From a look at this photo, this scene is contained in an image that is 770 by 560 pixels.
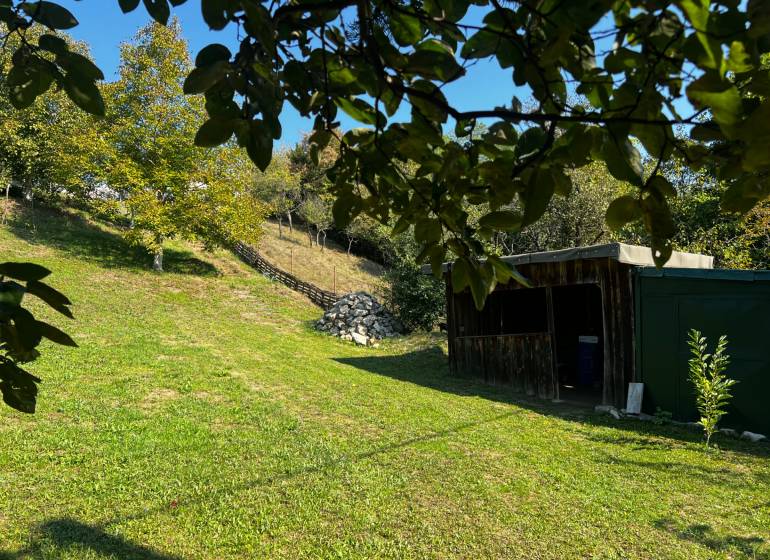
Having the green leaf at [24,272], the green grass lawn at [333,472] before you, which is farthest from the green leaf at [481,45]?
the green grass lawn at [333,472]

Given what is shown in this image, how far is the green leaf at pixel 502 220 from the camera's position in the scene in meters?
1.05

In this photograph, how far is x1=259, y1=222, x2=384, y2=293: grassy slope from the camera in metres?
28.8

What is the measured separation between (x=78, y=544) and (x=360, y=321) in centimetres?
1391

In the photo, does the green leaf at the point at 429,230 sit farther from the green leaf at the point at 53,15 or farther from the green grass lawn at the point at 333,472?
the green grass lawn at the point at 333,472

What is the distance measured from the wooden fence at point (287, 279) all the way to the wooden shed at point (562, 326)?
9.23 metres

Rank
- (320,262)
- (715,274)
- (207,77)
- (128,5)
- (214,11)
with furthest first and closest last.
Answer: (320,262) < (715,274) < (128,5) < (214,11) < (207,77)

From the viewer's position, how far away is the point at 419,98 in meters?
1.07

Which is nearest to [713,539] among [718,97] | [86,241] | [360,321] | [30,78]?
[718,97]

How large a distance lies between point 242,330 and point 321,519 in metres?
11.6

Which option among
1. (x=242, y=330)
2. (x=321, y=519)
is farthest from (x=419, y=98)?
(x=242, y=330)

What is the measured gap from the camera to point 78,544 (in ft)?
11.3

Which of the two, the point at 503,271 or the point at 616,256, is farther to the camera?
the point at 616,256

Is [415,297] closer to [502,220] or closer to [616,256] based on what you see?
[616,256]

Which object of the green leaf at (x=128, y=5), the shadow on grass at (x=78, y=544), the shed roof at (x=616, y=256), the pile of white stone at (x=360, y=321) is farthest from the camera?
the pile of white stone at (x=360, y=321)
